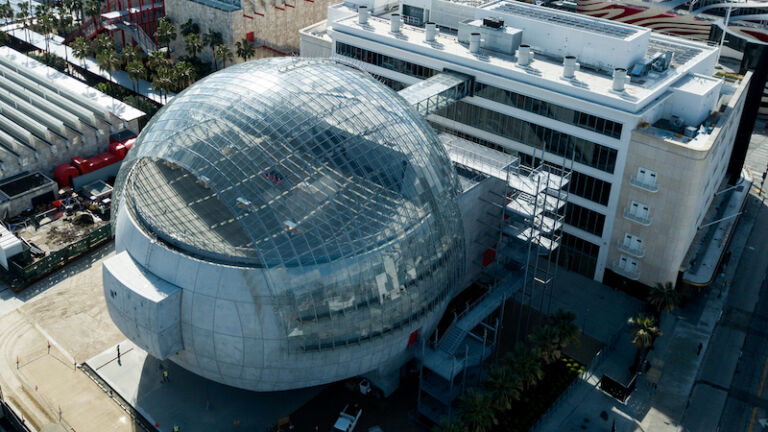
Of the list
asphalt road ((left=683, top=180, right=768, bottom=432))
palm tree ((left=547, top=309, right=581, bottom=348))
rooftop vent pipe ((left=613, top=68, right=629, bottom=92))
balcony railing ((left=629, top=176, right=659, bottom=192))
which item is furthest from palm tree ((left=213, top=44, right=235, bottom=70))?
asphalt road ((left=683, top=180, right=768, bottom=432))

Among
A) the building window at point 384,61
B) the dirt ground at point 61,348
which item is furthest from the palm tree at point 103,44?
the dirt ground at point 61,348

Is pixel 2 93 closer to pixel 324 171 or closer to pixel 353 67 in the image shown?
pixel 353 67

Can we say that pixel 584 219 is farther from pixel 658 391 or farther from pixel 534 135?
pixel 658 391

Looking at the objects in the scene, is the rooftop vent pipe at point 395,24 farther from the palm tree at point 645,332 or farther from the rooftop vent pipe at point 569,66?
the palm tree at point 645,332

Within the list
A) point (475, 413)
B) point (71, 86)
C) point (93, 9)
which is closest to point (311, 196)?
point (475, 413)

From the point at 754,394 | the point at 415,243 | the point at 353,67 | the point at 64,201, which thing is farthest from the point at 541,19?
the point at 64,201
